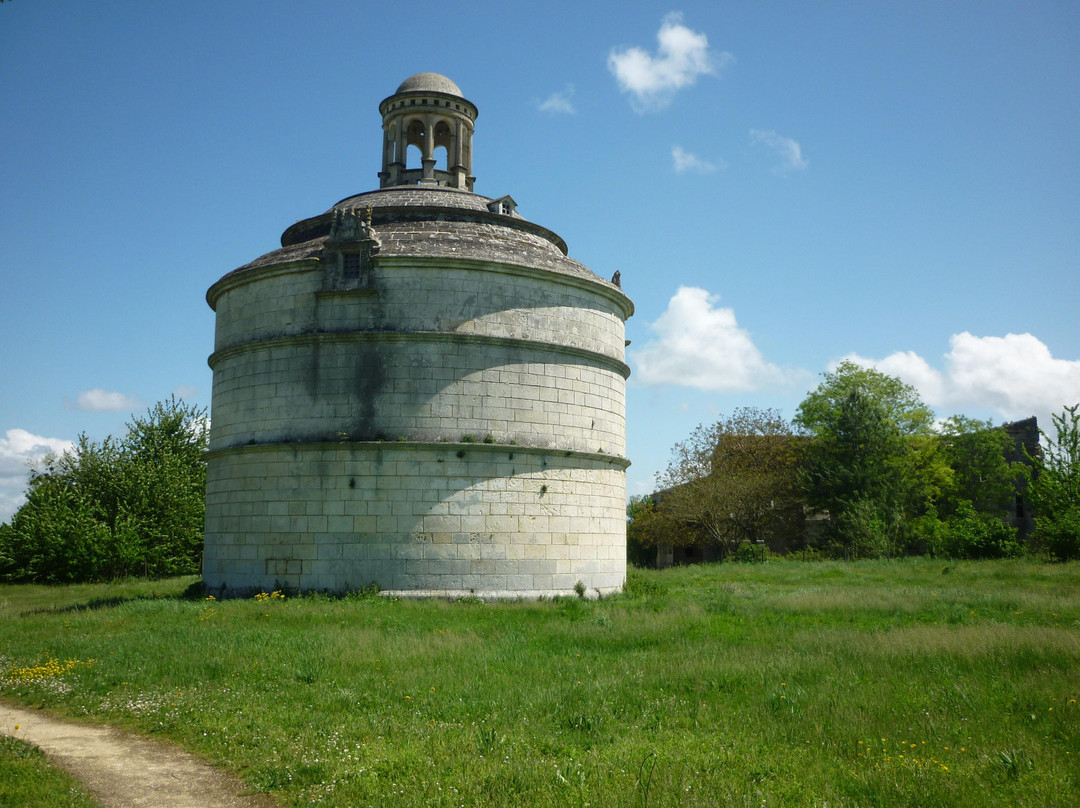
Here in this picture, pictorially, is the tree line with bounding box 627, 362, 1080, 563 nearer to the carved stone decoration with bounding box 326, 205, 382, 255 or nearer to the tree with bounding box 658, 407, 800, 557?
the tree with bounding box 658, 407, 800, 557

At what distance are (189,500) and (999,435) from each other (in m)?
41.6

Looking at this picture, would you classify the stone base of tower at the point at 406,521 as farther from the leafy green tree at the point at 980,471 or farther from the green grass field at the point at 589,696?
the leafy green tree at the point at 980,471

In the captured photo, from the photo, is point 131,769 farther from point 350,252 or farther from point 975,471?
point 975,471

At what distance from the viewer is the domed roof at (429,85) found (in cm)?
2248

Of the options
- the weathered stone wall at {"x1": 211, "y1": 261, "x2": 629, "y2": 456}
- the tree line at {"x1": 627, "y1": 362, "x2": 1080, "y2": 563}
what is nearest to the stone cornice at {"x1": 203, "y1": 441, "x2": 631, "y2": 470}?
the weathered stone wall at {"x1": 211, "y1": 261, "x2": 629, "y2": 456}

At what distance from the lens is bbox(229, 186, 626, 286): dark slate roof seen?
58.4 ft

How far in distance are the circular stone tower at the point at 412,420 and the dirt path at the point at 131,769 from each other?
26.4 feet

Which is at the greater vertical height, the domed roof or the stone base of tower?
the domed roof

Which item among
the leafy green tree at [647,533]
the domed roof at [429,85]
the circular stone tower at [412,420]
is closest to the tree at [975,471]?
the leafy green tree at [647,533]

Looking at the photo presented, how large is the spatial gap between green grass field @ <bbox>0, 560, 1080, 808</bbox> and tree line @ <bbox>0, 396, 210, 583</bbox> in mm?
14178

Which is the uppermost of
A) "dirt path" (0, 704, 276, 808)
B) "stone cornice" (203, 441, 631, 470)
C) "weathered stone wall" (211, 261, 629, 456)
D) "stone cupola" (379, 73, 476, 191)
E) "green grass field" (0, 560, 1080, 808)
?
"stone cupola" (379, 73, 476, 191)

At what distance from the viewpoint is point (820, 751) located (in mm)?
7070

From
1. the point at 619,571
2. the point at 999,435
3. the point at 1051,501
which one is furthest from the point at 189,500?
the point at 999,435

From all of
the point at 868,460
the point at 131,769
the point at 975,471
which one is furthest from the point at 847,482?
the point at 131,769
